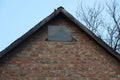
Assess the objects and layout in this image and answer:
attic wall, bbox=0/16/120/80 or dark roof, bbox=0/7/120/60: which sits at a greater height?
dark roof, bbox=0/7/120/60

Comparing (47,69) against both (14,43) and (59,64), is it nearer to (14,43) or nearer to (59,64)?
(59,64)

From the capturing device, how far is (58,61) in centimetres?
1236

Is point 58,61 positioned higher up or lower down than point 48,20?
lower down

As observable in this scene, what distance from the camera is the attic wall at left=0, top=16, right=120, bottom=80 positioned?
1213 centimetres

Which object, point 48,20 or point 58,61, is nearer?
point 58,61

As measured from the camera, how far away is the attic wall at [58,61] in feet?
39.8

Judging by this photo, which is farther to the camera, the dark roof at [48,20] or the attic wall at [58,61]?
the attic wall at [58,61]

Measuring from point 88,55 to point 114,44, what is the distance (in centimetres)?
1723

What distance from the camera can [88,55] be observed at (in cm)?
1250

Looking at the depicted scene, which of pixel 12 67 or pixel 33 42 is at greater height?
pixel 33 42

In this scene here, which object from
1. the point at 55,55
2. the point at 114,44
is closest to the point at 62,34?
the point at 55,55

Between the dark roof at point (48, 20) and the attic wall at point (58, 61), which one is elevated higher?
the dark roof at point (48, 20)

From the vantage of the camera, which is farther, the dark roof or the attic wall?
the attic wall

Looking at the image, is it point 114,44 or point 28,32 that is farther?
point 114,44
